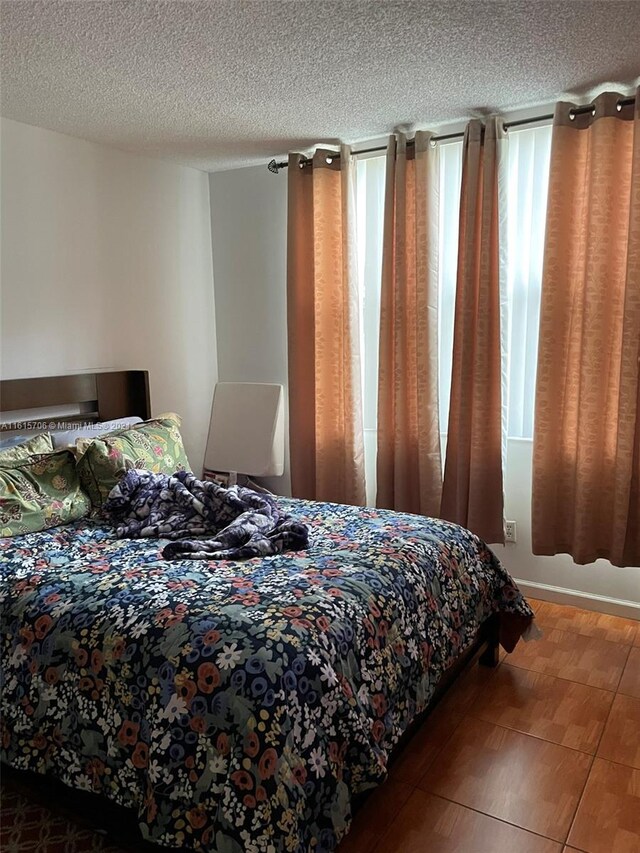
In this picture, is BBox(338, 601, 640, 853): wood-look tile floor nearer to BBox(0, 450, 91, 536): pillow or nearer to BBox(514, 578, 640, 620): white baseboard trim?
BBox(514, 578, 640, 620): white baseboard trim

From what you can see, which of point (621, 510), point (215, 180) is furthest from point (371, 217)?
point (621, 510)

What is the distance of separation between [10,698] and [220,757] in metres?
Result: 0.76

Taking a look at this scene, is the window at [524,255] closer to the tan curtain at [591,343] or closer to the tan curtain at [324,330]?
the tan curtain at [591,343]

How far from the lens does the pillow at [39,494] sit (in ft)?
7.92

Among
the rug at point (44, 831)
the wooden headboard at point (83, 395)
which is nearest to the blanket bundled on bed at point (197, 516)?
the wooden headboard at point (83, 395)

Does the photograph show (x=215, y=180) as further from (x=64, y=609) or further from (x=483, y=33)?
(x=64, y=609)

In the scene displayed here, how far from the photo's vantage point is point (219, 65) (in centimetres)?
237

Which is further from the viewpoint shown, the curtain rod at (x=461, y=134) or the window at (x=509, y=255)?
the window at (x=509, y=255)

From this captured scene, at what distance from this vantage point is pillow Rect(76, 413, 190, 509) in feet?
8.89

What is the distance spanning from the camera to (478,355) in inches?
121

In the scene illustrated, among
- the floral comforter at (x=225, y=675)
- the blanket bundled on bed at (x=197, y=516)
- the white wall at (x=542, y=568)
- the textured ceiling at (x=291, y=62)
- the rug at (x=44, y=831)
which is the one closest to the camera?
the floral comforter at (x=225, y=675)

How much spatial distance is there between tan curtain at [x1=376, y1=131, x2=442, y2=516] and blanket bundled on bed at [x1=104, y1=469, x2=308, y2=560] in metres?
0.91

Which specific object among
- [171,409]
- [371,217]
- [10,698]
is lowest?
[10,698]

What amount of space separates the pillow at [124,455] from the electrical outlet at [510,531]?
64.4 inches
